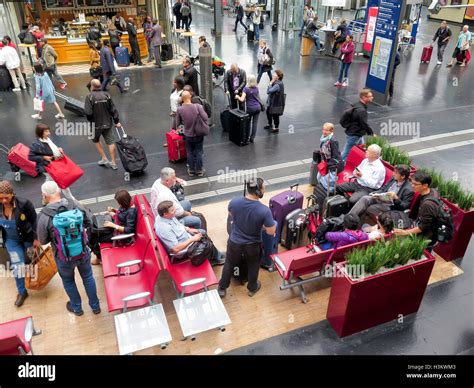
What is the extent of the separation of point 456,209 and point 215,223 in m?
3.75

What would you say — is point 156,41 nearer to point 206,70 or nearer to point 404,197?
point 206,70

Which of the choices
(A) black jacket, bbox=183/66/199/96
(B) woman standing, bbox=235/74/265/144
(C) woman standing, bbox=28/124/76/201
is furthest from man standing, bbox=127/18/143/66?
(C) woman standing, bbox=28/124/76/201

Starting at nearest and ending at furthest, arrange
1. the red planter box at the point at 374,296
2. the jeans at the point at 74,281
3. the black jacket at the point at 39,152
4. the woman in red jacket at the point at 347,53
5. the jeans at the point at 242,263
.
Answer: the red planter box at the point at 374,296
the jeans at the point at 74,281
the jeans at the point at 242,263
the black jacket at the point at 39,152
the woman in red jacket at the point at 347,53

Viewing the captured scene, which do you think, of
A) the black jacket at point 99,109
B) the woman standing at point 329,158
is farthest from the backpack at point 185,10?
the woman standing at point 329,158

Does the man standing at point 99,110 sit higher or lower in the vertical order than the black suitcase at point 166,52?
higher

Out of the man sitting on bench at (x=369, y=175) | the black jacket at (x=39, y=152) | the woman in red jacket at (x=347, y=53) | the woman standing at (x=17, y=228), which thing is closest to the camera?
the woman standing at (x=17, y=228)

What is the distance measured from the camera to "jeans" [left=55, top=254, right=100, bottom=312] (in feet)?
15.8

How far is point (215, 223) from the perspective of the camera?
711cm

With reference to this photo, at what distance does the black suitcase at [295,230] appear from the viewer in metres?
6.06

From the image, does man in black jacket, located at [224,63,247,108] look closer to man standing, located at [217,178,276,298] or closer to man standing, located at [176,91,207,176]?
man standing, located at [176,91,207,176]

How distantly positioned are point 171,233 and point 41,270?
1879 millimetres

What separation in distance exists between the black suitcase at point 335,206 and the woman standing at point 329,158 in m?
0.45

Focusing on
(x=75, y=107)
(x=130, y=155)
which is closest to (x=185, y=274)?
(x=130, y=155)

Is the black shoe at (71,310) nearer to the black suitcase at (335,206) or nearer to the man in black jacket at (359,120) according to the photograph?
the black suitcase at (335,206)
